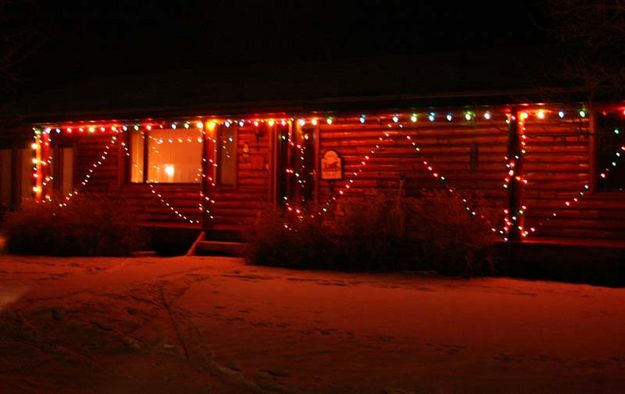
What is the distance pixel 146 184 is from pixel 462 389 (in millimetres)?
13197

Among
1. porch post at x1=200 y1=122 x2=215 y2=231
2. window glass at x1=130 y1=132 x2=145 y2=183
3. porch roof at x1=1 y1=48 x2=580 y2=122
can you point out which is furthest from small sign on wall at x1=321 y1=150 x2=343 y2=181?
window glass at x1=130 y1=132 x2=145 y2=183

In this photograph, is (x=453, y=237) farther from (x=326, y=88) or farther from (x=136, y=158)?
(x=136, y=158)

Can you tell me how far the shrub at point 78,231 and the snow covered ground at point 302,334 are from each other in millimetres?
2991

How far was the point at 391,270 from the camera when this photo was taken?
13836 millimetres

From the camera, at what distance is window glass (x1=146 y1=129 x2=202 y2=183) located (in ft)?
59.5

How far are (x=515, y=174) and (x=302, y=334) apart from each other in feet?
23.2

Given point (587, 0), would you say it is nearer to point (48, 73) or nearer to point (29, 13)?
point (29, 13)

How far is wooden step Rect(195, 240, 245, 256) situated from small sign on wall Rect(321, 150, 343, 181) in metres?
2.28

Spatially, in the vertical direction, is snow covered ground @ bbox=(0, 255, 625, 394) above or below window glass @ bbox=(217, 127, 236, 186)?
below

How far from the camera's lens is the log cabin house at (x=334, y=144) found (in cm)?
1411

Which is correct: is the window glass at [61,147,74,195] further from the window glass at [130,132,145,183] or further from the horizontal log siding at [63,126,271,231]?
the window glass at [130,132,145,183]

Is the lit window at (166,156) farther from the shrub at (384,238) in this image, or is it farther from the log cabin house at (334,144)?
the shrub at (384,238)

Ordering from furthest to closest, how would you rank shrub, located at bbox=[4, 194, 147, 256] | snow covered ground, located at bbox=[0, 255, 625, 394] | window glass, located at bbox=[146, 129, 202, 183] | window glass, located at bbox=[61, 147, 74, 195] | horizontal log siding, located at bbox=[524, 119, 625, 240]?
window glass, located at bbox=[61, 147, 74, 195]
window glass, located at bbox=[146, 129, 202, 183]
shrub, located at bbox=[4, 194, 147, 256]
horizontal log siding, located at bbox=[524, 119, 625, 240]
snow covered ground, located at bbox=[0, 255, 625, 394]

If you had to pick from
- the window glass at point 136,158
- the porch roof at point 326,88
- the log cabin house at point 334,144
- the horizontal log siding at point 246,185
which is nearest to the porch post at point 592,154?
the log cabin house at point 334,144
